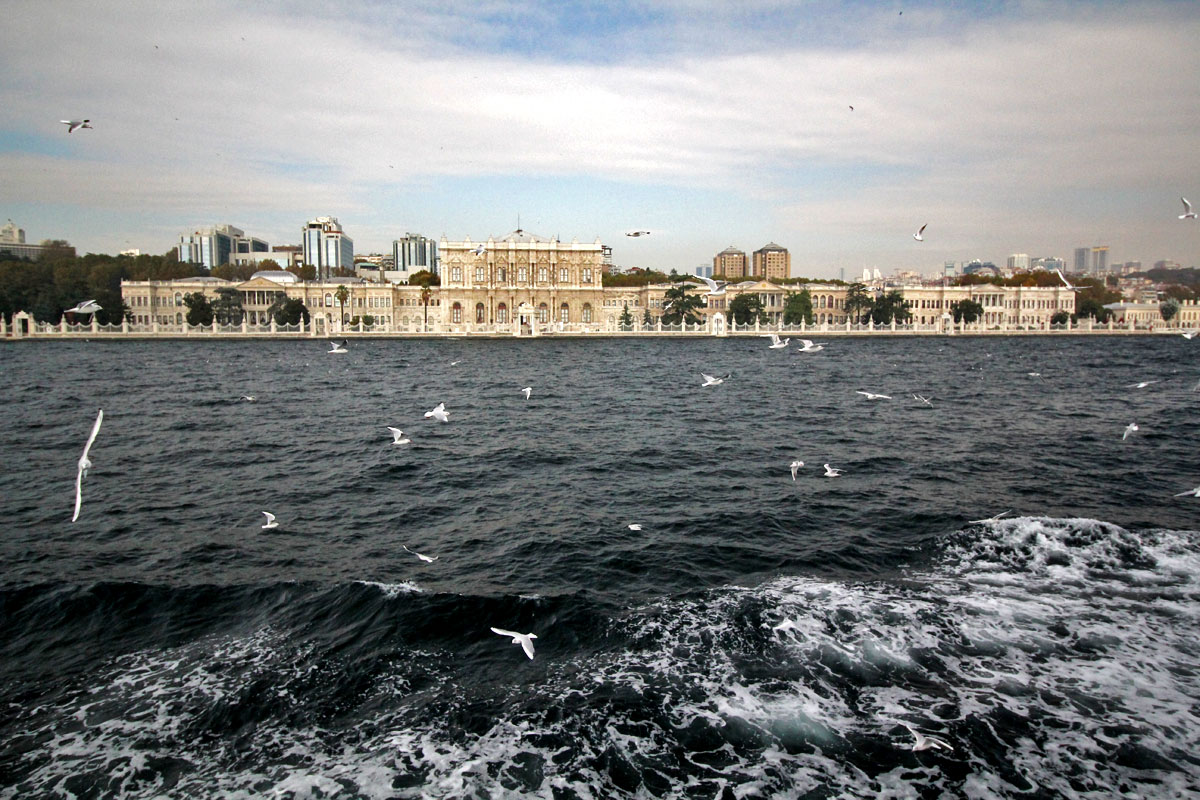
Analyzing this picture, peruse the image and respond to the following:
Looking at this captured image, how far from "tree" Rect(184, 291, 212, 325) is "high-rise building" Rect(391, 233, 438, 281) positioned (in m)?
86.6

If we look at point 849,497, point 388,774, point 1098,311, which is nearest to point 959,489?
point 849,497

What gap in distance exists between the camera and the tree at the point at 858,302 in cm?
7900

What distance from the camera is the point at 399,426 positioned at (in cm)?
1734

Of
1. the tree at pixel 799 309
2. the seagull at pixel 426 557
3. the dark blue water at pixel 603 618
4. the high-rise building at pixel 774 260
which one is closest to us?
the dark blue water at pixel 603 618

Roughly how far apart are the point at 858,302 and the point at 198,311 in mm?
63488

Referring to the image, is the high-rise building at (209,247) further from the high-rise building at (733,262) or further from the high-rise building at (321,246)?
the high-rise building at (733,262)

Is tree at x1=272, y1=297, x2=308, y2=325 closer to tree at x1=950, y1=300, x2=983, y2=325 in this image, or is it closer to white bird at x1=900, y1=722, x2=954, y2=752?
tree at x1=950, y1=300, x2=983, y2=325

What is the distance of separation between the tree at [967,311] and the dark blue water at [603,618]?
71.8 meters

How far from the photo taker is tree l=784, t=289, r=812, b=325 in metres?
76.8

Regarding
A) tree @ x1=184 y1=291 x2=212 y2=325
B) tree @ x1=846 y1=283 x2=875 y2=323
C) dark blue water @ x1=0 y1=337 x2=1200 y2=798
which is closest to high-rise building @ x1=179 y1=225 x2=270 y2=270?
tree @ x1=184 y1=291 x2=212 y2=325

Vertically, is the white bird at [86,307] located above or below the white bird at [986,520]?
above

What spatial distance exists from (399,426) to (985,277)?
315 ft

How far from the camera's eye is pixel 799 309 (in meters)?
76.7

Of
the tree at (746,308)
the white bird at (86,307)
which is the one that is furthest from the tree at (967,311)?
the white bird at (86,307)
